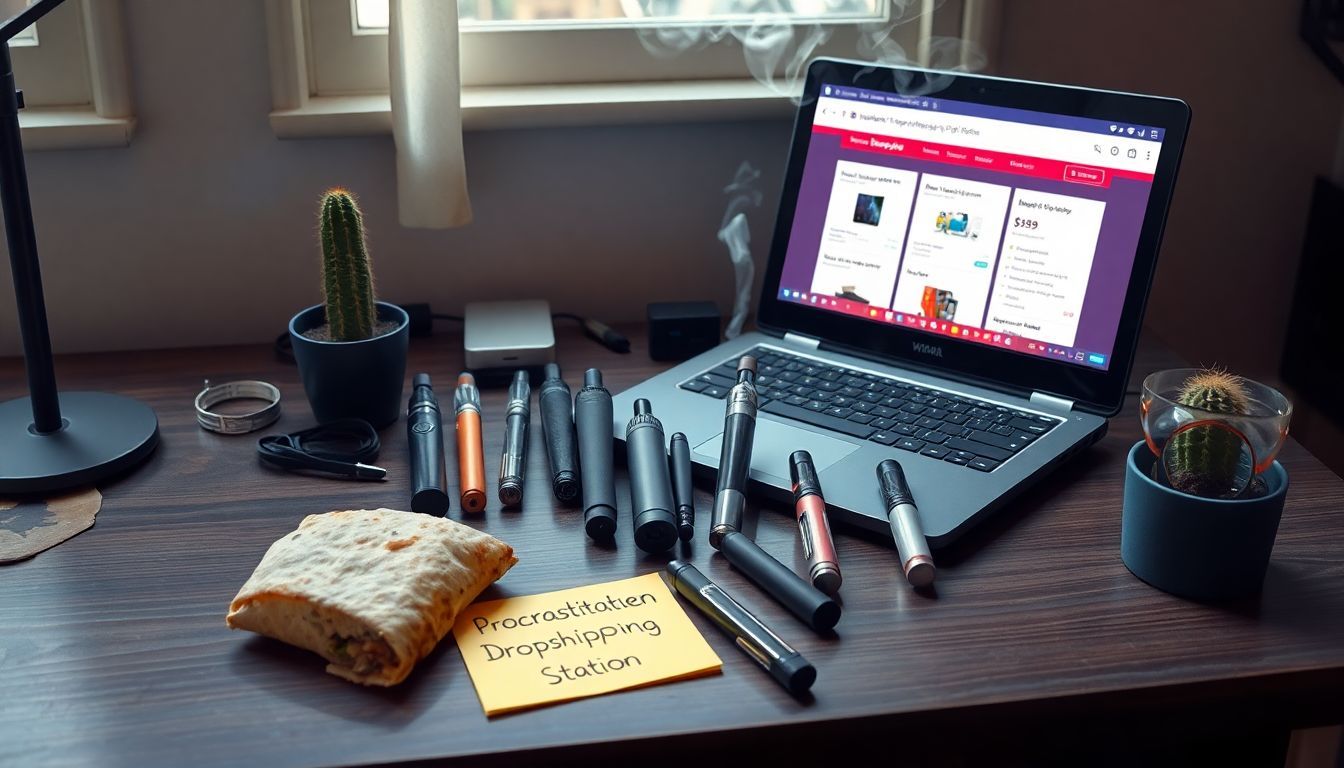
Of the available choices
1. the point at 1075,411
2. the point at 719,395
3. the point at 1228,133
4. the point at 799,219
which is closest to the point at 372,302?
the point at 719,395

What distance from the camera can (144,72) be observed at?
122cm

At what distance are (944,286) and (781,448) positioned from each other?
25 centimetres

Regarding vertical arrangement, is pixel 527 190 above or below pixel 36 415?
above

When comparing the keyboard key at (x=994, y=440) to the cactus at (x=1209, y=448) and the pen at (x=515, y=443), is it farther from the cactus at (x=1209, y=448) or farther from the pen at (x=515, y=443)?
the pen at (x=515, y=443)

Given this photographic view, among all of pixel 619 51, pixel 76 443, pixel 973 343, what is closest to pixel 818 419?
pixel 973 343

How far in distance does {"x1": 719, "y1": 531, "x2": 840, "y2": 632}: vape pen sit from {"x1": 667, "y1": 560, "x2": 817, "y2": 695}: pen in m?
0.03

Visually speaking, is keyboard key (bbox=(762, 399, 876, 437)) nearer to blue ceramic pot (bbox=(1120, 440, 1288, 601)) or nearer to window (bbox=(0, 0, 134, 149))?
blue ceramic pot (bbox=(1120, 440, 1288, 601))

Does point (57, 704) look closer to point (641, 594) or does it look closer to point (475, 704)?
point (475, 704)

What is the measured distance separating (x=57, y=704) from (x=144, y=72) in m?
0.75

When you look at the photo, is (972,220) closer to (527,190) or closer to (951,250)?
(951,250)

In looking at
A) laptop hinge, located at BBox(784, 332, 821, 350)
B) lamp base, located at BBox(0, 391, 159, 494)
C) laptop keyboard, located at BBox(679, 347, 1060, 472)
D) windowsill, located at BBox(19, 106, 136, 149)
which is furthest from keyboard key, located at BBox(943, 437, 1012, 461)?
windowsill, located at BBox(19, 106, 136, 149)

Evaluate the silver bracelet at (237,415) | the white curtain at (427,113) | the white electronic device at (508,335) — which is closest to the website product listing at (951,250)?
the white electronic device at (508,335)

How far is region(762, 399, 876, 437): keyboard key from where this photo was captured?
1.04 meters

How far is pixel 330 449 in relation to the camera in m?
1.07
